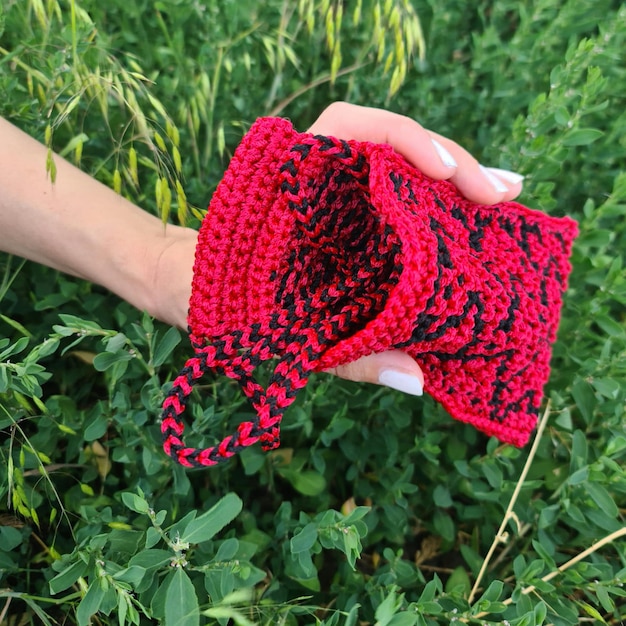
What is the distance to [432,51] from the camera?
1604mm

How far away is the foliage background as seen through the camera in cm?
83

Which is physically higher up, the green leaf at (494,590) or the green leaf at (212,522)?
the green leaf at (212,522)

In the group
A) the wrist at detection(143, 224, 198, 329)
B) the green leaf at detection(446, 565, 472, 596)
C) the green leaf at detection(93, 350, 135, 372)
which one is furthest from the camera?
the green leaf at detection(446, 565, 472, 596)

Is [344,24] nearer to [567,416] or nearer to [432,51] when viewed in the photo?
[432,51]

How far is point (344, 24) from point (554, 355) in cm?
105

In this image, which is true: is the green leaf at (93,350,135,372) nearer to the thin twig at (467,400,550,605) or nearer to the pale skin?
the pale skin

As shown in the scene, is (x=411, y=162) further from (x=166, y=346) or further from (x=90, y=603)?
(x=90, y=603)

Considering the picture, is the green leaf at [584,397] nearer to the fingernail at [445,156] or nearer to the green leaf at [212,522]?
the fingernail at [445,156]

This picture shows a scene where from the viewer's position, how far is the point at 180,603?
65 centimetres

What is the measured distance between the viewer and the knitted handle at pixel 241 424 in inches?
28.5

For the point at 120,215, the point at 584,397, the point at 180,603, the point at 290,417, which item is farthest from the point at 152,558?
the point at 584,397

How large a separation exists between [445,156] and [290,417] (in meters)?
0.57

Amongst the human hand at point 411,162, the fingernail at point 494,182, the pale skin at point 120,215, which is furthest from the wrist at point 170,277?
the fingernail at point 494,182

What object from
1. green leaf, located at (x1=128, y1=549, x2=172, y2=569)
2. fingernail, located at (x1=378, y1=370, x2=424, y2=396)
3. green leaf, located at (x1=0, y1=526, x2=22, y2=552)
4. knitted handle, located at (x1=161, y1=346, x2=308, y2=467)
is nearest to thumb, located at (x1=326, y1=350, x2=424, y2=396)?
fingernail, located at (x1=378, y1=370, x2=424, y2=396)
